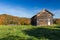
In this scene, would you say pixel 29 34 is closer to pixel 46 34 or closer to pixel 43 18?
pixel 46 34

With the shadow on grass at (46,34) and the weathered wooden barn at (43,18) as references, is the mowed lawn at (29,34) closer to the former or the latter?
the shadow on grass at (46,34)

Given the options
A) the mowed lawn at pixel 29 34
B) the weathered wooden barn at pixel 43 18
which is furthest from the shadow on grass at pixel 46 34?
the weathered wooden barn at pixel 43 18

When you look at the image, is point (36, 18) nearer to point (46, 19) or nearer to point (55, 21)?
point (46, 19)

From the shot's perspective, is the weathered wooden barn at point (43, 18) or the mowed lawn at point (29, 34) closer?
the mowed lawn at point (29, 34)

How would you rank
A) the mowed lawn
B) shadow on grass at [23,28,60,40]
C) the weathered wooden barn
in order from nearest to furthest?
1. the mowed lawn
2. shadow on grass at [23,28,60,40]
3. the weathered wooden barn

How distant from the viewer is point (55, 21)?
252 ft

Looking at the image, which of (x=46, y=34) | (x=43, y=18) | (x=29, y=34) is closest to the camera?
(x=29, y=34)

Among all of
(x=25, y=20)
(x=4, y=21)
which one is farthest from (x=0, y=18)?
(x=25, y=20)

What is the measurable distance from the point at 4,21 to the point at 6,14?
1001cm

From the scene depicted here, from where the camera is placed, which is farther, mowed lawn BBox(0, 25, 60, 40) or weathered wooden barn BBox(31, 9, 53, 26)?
weathered wooden barn BBox(31, 9, 53, 26)

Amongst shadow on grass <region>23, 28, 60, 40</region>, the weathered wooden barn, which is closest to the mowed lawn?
shadow on grass <region>23, 28, 60, 40</region>

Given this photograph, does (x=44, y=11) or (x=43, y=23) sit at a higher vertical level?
(x=44, y=11)

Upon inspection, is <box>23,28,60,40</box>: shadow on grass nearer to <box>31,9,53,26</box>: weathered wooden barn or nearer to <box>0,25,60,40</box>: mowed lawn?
<box>0,25,60,40</box>: mowed lawn

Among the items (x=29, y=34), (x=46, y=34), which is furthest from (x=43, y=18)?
(x=29, y=34)
